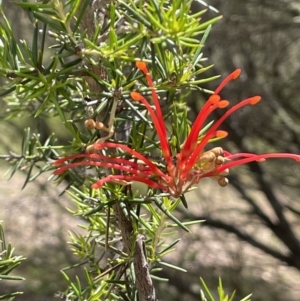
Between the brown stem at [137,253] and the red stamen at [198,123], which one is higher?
the red stamen at [198,123]

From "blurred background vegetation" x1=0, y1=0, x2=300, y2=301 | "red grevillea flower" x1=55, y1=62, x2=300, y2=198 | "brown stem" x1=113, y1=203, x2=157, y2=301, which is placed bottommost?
"blurred background vegetation" x1=0, y1=0, x2=300, y2=301

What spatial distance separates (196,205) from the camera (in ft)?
5.24

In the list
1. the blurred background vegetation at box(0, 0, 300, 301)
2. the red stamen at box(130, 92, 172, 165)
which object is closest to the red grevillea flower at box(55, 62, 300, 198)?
the red stamen at box(130, 92, 172, 165)

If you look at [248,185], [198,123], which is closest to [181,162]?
[198,123]

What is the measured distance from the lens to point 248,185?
55.0 inches

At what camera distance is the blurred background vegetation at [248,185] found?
1.17 meters

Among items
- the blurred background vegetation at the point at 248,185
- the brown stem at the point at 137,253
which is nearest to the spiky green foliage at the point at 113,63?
the brown stem at the point at 137,253

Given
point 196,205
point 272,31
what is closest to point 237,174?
point 196,205

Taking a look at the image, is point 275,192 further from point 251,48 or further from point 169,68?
point 169,68

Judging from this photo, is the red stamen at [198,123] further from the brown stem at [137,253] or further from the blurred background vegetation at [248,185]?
the blurred background vegetation at [248,185]

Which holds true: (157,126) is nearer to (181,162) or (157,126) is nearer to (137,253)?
(181,162)

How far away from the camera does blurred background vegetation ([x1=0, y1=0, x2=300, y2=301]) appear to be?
3.82 feet

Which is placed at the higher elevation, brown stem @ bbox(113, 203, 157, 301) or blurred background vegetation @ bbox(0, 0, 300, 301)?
brown stem @ bbox(113, 203, 157, 301)

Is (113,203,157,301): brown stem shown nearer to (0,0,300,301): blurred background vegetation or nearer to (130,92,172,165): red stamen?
(130,92,172,165): red stamen
